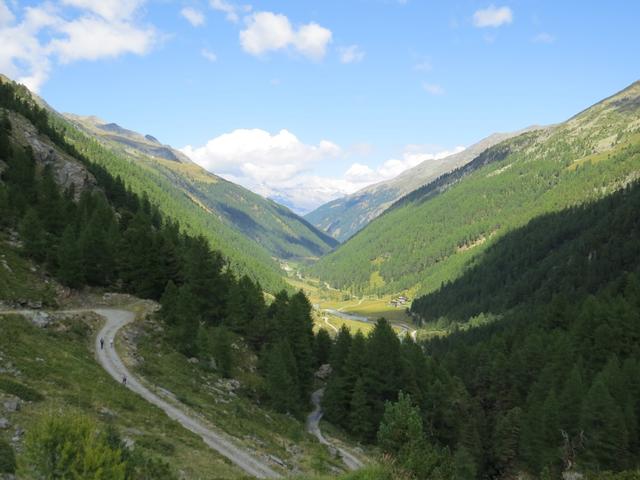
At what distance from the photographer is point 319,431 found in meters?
59.9

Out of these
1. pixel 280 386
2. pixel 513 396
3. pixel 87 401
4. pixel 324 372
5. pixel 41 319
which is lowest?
pixel 324 372

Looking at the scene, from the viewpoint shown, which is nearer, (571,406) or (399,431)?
(399,431)

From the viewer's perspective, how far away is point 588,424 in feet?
173

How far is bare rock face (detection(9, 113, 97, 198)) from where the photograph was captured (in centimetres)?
10881

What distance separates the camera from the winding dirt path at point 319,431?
155 feet

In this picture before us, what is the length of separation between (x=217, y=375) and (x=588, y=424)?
43307mm

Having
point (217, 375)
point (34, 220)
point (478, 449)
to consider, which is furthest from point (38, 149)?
point (478, 449)

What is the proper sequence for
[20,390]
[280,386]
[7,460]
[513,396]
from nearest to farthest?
→ [7,460]
[20,390]
[280,386]
[513,396]

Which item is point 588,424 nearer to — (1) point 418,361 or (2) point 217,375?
(1) point 418,361

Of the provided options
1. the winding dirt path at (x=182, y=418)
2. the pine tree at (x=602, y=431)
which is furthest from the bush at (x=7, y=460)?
the pine tree at (x=602, y=431)

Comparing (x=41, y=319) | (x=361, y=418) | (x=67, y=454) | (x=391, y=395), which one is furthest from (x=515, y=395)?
(x=67, y=454)

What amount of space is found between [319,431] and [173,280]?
32.3m

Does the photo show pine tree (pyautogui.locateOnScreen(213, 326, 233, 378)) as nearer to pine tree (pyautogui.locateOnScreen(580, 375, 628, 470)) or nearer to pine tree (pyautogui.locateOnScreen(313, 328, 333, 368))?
pine tree (pyautogui.locateOnScreen(313, 328, 333, 368))

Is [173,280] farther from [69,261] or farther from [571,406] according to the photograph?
[571,406]
